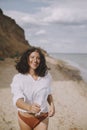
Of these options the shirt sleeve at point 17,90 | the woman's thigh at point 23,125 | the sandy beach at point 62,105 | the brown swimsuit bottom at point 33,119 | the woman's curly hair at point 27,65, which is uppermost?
the woman's curly hair at point 27,65

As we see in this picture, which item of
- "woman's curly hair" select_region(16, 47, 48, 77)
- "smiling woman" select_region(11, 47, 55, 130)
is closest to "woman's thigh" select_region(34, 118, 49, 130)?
"smiling woman" select_region(11, 47, 55, 130)

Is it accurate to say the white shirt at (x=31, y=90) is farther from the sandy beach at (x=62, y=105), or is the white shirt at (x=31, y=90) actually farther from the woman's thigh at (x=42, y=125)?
the sandy beach at (x=62, y=105)

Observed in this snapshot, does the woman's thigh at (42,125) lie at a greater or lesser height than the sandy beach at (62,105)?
greater

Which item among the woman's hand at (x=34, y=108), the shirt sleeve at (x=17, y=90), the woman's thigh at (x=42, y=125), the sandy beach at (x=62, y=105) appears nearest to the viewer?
the woman's hand at (x=34, y=108)

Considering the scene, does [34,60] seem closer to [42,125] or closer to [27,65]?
[27,65]

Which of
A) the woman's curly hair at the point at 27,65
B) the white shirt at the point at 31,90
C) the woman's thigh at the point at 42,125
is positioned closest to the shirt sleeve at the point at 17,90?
the white shirt at the point at 31,90

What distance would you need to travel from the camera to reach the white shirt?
11.8 ft

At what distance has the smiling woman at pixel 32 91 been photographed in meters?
3.58

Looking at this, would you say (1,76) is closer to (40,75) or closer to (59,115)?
(59,115)

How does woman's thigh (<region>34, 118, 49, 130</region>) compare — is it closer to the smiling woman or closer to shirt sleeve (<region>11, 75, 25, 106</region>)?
the smiling woman

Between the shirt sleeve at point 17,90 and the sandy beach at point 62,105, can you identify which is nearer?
the shirt sleeve at point 17,90

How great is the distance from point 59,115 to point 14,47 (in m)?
19.2

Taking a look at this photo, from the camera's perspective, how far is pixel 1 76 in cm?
1576

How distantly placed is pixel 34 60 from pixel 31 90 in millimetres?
315
